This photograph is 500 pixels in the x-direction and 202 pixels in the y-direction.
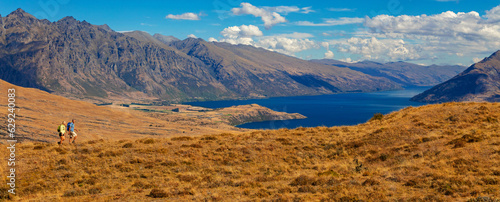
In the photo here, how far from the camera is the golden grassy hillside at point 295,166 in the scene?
63.3 ft

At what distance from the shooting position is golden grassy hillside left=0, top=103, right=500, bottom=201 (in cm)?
1930

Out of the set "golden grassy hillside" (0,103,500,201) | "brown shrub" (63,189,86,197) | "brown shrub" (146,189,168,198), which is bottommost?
"brown shrub" (63,189,86,197)

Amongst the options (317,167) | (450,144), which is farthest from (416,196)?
(450,144)

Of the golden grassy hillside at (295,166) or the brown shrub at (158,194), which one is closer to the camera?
the golden grassy hillside at (295,166)

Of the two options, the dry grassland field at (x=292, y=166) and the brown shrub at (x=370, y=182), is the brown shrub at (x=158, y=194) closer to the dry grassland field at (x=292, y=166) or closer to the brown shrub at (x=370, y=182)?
the dry grassland field at (x=292, y=166)

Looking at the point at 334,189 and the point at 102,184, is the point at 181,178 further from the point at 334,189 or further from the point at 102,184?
the point at 334,189

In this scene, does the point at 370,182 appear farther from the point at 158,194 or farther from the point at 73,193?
the point at 73,193

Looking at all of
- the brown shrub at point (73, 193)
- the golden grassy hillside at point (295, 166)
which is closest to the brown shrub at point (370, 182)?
the golden grassy hillside at point (295, 166)

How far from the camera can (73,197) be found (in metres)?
19.9

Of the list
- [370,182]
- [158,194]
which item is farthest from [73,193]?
[370,182]

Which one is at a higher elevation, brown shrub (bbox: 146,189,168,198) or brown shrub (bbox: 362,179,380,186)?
brown shrub (bbox: 362,179,380,186)

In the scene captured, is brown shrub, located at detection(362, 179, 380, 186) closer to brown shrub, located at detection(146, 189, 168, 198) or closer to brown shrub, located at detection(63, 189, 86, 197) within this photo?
brown shrub, located at detection(146, 189, 168, 198)

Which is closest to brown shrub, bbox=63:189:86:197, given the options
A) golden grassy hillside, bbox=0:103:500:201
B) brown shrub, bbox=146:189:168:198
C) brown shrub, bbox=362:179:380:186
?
golden grassy hillside, bbox=0:103:500:201

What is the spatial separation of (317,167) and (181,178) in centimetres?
1065
